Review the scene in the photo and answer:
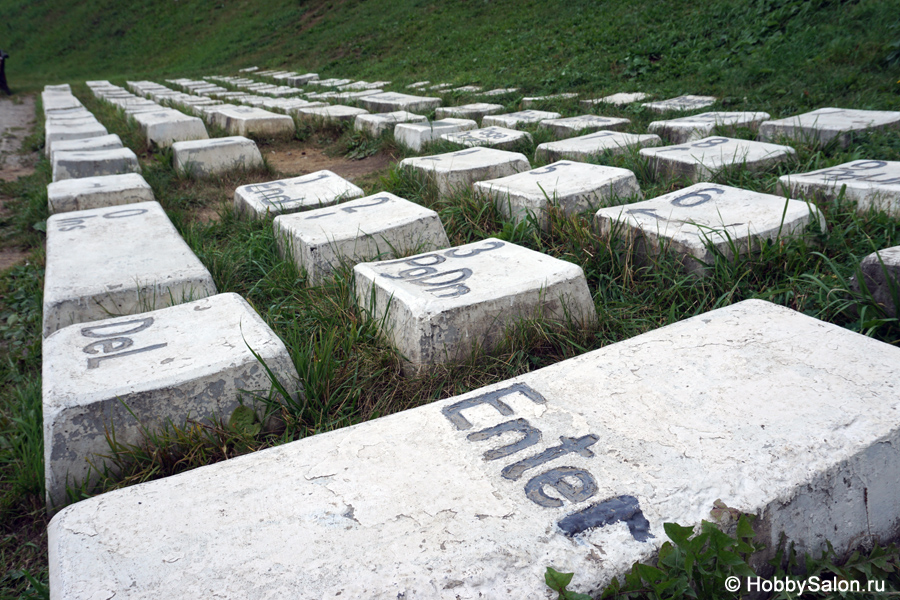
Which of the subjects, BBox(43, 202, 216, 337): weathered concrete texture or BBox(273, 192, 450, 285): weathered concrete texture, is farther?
BBox(273, 192, 450, 285): weathered concrete texture

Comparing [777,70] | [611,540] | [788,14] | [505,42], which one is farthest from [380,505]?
[505,42]

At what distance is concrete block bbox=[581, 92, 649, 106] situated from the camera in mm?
4706

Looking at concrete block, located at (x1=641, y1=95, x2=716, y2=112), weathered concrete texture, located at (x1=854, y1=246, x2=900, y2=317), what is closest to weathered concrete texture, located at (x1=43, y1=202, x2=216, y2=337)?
weathered concrete texture, located at (x1=854, y1=246, x2=900, y2=317)

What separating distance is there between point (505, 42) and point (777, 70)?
12.3 ft

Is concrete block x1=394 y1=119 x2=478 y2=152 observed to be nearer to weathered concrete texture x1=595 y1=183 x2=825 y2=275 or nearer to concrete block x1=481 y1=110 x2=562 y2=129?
concrete block x1=481 y1=110 x2=562 y2=129

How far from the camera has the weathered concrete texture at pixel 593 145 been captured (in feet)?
10.6

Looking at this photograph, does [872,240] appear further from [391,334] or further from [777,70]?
[777,70]

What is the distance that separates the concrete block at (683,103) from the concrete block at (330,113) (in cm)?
233

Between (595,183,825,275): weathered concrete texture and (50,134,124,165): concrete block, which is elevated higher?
(50,134,124,165): concrete block

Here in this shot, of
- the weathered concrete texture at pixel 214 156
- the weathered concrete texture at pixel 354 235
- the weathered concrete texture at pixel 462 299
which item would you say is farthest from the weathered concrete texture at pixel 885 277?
the weathered concrete texture at pixel 214 156

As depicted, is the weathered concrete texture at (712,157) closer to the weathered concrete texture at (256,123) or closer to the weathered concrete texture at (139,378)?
the weathered concrete texture at (139,378)

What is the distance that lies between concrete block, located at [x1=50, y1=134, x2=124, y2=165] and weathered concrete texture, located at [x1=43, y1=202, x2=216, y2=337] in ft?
5.85

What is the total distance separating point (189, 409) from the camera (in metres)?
1.43

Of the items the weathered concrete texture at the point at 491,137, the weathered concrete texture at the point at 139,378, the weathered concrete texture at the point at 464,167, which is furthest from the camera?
the weathered concrete texture at the point at 491,137
